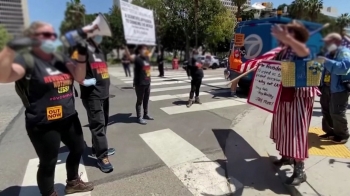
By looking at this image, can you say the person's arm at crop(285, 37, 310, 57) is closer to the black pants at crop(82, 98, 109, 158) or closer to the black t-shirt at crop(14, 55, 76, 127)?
the black t-shirt at crop(14, 55, 76, 127)

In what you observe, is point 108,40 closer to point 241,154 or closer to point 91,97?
point 91,97

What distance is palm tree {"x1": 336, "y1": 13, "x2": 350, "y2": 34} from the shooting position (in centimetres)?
149

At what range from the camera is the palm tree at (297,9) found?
1.44 meters

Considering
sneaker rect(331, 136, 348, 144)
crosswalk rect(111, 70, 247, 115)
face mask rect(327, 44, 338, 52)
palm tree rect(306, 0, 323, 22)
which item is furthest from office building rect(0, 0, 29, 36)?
sneaker rect(331, 136, 348, 144)

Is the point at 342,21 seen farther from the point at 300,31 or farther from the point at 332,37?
the point at 300,31

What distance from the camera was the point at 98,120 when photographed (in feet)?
9.94

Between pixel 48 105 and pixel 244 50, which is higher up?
pixel 244 50

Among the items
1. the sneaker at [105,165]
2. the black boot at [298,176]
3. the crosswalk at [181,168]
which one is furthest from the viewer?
the sneaker at [105,165]

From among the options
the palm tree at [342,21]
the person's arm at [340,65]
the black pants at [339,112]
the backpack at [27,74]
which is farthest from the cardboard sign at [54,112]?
the black pants at [339,112]

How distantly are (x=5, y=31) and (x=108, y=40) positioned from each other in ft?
1.65

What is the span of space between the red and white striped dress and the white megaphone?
212cm

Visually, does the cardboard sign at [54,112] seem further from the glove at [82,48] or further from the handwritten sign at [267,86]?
the handwritten sign at [267,86]

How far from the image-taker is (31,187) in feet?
9.55

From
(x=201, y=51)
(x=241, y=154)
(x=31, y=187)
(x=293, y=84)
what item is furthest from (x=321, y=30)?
(x=31, y=187)
